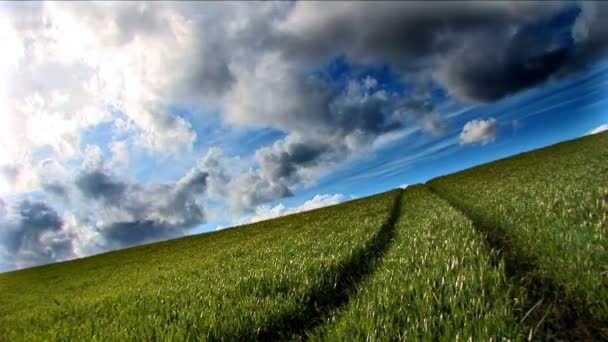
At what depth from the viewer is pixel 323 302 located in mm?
8227

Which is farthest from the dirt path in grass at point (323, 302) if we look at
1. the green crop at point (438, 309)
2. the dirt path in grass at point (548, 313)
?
the dirt path in grass at point (548, 313)

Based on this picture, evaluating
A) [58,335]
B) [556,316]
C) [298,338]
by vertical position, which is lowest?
[556,316]

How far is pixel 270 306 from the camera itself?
23.3 ft

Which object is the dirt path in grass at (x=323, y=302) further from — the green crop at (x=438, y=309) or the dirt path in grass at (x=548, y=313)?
the dirt path in grass at (x=548, y=313)

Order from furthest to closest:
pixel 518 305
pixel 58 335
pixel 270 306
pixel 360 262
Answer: pixel 360 262, pixel 58 335, pixel 270 306, pixel 518 305

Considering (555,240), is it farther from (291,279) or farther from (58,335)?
(58,335)

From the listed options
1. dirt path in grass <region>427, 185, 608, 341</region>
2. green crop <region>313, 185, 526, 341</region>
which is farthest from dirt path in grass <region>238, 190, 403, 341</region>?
dirt path in grass <region>427, 185, 608, 341</region>

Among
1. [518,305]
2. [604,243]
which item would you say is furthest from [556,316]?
[604,243]

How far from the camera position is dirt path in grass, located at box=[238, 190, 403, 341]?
21.7ft

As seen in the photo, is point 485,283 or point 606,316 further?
point 485,283

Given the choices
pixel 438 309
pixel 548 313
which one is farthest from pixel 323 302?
pixel 548 313

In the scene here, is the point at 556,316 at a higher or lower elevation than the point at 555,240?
lower

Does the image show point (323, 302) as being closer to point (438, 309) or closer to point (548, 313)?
point (438, 309)

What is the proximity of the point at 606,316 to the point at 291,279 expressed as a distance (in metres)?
6.06
